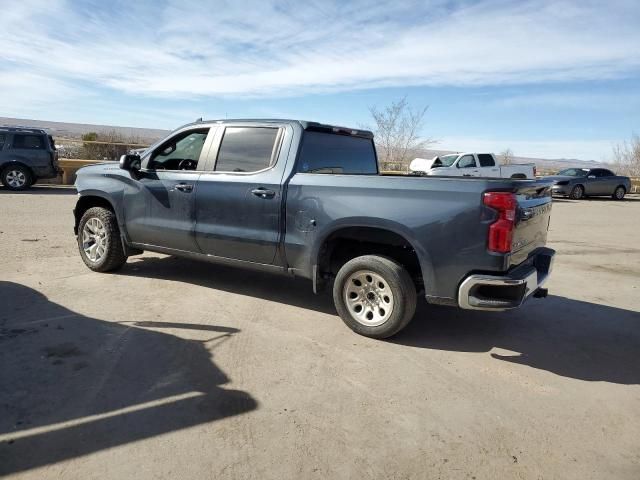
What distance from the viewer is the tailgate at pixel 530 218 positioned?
3.78 m

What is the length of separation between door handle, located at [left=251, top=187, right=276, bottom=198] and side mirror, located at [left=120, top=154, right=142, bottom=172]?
1705 mm

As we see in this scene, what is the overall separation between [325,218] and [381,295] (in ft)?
2.71

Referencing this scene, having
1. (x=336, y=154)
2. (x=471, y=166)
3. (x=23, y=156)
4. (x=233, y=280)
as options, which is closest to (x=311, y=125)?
(x=336, y=154)

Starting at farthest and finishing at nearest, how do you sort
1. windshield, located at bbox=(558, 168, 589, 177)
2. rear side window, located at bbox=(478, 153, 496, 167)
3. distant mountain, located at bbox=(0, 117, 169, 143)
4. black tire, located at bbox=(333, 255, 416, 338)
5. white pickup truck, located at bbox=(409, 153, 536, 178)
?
distant mountain, located at bbox=(0, 117, 169, 143), windshield, located at bbox=(558, 168, 589, 177), rear side window, located at bbox=(478, 153, 496, 167), white pickup truck, located at bbox=(409, 153, 536, 178), black tire, located at bbox=(333, 255, 416, 338)

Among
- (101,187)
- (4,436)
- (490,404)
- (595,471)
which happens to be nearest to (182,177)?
(101,187)

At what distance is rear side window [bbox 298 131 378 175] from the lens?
4.83m

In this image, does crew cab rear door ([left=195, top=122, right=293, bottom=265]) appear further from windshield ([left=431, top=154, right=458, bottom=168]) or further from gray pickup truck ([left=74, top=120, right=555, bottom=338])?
windshield ([left=431, top=154, right=458, bottom=168])

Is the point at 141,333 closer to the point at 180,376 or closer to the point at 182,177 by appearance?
the point at 180,376

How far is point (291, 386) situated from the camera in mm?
3395

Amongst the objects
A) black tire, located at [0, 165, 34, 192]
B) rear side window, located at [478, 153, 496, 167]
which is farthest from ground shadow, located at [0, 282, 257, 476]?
rear side window, located at [478, 153, 496, 167]

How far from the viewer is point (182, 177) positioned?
17.5 ft

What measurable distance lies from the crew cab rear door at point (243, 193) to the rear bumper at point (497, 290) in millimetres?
1811

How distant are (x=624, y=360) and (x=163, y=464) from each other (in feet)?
12.0

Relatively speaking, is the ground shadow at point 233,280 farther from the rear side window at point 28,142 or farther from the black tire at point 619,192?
the black tire at point 619,192
